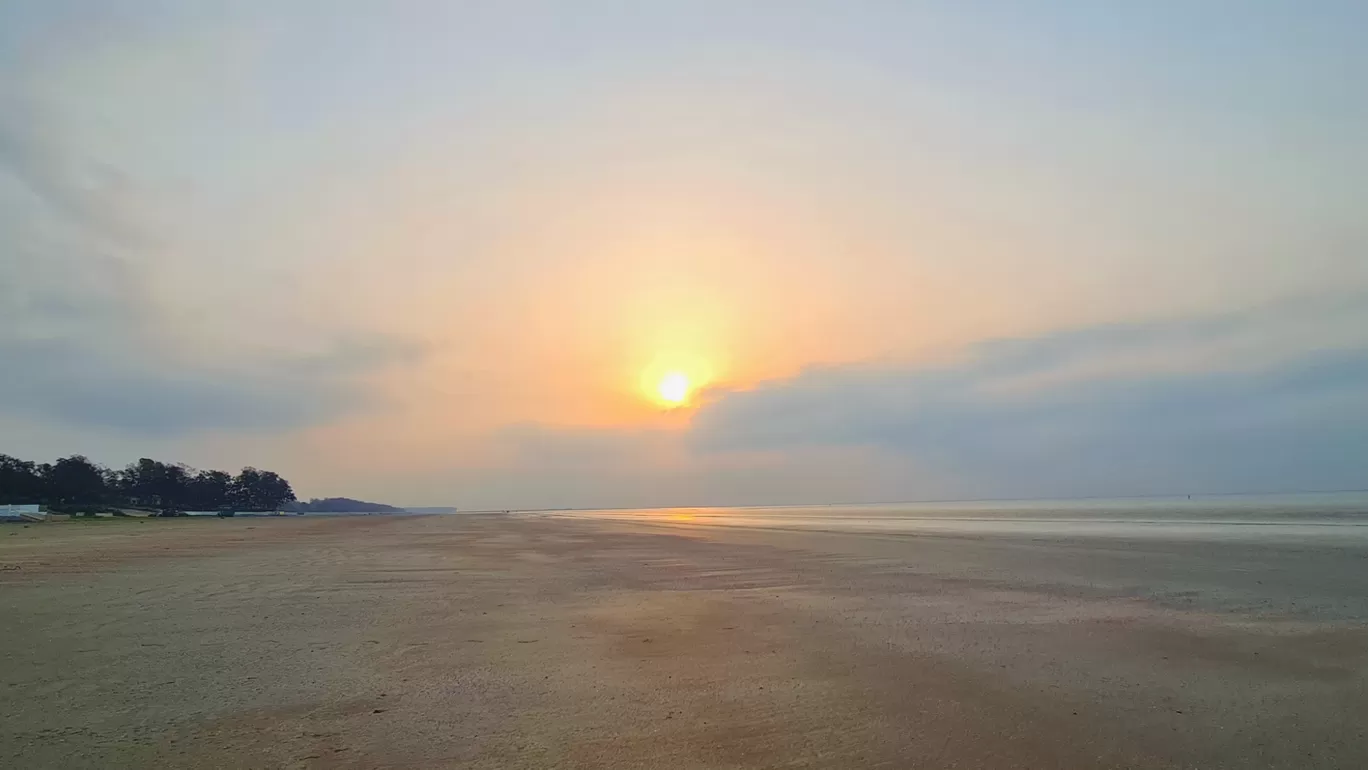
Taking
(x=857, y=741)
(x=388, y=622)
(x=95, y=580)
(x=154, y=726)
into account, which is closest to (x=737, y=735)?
(x=857, y=741)

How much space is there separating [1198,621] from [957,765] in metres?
7.96

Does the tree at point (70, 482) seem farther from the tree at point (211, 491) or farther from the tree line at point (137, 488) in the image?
the tree at point (211, 491)

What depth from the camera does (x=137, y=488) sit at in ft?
433

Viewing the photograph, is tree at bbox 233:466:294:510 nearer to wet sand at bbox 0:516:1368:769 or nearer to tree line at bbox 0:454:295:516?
tree line at bbox 0:454:295:516

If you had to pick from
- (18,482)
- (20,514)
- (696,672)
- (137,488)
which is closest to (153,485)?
(137,488)

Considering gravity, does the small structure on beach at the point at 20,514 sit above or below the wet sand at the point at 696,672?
above

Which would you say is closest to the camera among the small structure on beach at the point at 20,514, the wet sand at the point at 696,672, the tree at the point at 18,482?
the wet sand at the point at 696,672

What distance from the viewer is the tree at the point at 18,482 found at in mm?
99500

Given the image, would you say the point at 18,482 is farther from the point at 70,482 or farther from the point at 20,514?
the point at 20,514

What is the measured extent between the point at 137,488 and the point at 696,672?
159004 millimetres

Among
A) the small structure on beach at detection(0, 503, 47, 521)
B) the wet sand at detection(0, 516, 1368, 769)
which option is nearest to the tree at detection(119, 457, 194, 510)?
the small structure on beach at detection(0, 503, 47, 521)

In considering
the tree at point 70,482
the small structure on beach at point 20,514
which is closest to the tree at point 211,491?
the tree at point 70,482

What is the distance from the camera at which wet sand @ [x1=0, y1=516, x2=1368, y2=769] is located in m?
5.77

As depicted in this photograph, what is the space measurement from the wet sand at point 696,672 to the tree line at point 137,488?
116434 mm
